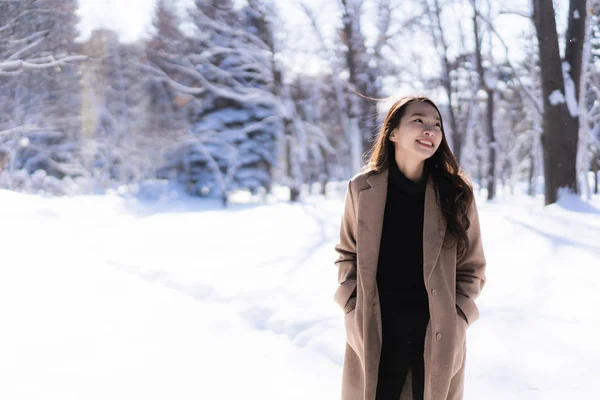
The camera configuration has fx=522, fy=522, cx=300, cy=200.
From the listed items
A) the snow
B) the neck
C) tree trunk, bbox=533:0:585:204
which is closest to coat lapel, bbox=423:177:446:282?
the neck

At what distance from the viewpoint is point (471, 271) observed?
7.00ft

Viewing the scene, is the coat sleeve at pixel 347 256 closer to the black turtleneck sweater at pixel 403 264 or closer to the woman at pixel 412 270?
the woman at pixel 412 270

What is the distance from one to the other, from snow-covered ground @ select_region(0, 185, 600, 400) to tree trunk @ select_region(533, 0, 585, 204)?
511 mm

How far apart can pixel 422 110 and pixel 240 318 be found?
3870 millimetres

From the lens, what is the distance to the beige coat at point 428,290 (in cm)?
193

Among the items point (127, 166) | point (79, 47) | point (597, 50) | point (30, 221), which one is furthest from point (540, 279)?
point (127, 166)

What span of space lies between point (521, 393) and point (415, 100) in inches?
87.9

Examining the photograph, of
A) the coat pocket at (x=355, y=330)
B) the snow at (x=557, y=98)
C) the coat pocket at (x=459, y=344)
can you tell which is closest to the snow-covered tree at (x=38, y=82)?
the snow at (x=557, y=98)

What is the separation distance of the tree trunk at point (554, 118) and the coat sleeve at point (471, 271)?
811cm

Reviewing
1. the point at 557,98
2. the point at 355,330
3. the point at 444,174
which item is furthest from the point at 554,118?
the point at 355,330

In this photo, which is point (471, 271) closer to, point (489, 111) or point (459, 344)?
point (459, 344)

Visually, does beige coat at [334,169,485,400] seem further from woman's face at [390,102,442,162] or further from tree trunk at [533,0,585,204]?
tree trunk at [533,0,585,204]

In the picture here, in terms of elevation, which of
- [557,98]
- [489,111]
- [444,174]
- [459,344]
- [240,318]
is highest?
[489,111]

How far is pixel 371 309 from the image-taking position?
2.00m
